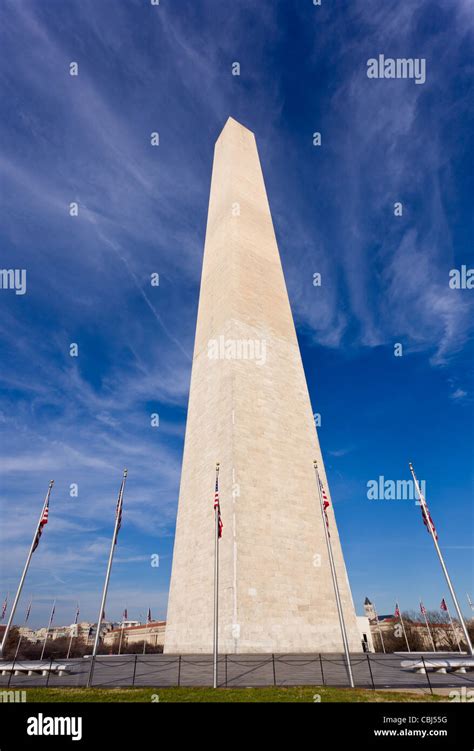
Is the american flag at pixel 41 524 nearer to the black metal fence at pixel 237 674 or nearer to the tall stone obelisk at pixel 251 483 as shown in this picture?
the black metal fence at pixel 237 674

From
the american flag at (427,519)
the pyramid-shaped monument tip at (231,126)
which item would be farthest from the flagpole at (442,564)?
the pyramid-shaped monument tip at (231,126)

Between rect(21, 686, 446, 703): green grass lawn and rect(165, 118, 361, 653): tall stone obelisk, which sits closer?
rect(21, 686, 446, 703): green grass lawn

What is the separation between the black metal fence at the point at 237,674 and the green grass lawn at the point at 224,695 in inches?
31.2

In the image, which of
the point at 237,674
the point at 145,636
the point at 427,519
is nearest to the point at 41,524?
the point at 237,674

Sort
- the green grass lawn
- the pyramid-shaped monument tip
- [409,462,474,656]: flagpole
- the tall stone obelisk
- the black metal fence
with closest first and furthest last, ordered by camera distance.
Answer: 1. the green grass lawn
2. the black metal fence
3. [409,462,474,656]: flagpole
4. the tall stone obelisk
5. the pyramid-shaped monument tip

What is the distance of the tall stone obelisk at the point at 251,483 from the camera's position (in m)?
18.8

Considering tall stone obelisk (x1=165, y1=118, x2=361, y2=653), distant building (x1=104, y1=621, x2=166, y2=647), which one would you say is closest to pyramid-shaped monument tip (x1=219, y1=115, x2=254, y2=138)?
tall stone obelisk (x1=165, y1=118, x2=361, y2=653)

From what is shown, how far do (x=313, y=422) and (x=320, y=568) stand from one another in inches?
377

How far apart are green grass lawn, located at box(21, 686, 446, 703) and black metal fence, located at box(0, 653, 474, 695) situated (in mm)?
791

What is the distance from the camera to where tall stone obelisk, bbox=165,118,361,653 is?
1878 centimetres

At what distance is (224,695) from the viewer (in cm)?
1005

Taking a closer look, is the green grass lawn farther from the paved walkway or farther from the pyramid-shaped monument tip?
the pyramid-shaped monument tip
